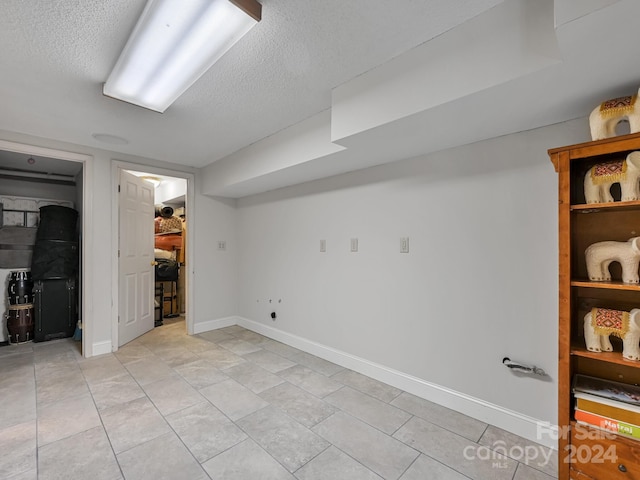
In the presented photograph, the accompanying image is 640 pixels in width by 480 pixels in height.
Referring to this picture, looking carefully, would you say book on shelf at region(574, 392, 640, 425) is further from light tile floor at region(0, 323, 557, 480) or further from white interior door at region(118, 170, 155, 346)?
white interior door at region(118, 170, 155, 346)

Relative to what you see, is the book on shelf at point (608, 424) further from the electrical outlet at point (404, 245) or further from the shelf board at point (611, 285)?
the electrical outlet at point (404, 245)

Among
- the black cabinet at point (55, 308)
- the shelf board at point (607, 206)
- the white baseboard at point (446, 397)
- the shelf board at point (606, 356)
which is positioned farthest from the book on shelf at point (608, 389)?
the black cabinet at point (55, 308)

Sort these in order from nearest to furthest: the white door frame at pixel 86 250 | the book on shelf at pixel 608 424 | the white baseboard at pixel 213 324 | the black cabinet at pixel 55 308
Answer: the book on shelf at pixel 608 424
the white door frame at pixel 86 250
the black cabinet at pixel 55 308
the white baseboard at pixel 213 324

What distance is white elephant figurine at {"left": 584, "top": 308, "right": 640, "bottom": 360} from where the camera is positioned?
50.6 inches

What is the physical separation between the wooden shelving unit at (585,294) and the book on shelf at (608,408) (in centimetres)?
5

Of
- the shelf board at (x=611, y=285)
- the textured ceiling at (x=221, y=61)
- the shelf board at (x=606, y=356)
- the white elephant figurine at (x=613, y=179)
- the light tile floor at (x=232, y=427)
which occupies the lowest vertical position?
the light tile floor at (x=232, y=427)

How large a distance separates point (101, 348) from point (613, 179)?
451 cm

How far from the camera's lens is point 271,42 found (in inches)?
61.7

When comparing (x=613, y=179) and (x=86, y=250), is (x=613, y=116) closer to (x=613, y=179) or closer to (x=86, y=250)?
(x=613, y=179)

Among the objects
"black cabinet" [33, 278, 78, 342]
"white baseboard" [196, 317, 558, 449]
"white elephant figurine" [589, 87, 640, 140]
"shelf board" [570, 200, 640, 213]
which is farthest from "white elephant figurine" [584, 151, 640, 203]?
"black cabinet" [33, 278, 78, 342]

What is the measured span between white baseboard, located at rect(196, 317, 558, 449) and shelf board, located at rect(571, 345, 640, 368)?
0.66 metres

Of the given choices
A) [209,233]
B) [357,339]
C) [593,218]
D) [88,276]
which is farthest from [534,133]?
[88,276]

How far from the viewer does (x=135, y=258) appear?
379 centimetres

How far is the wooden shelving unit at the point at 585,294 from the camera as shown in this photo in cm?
129
